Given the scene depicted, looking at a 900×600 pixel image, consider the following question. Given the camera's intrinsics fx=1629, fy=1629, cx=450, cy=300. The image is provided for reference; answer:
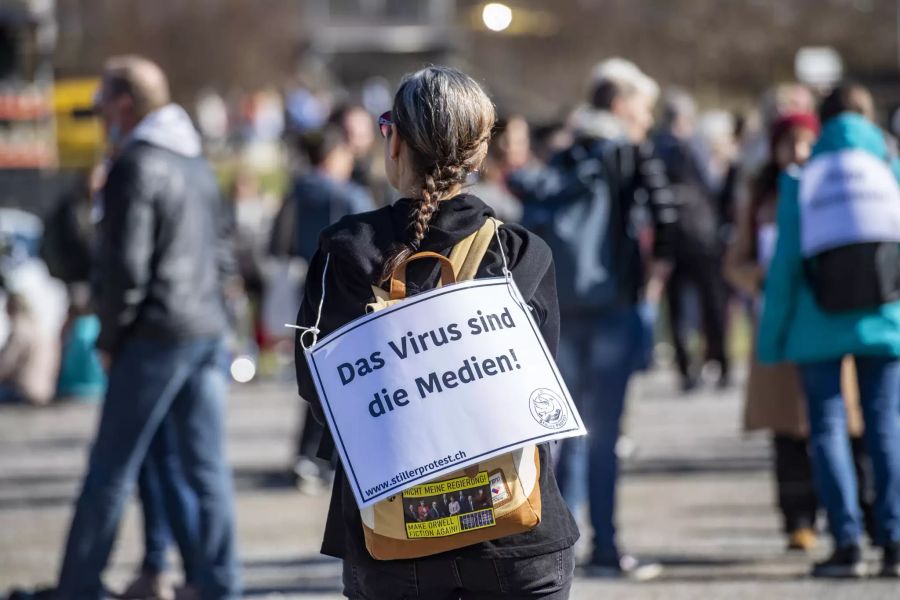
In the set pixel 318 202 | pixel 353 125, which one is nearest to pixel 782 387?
pixel 318 202

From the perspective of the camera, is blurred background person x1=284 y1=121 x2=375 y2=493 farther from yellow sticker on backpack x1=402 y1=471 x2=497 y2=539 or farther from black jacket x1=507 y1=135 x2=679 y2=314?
yellow sticker on backpack x1=402 y1=471 x2=497 y2=539

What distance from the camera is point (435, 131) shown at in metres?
3.58

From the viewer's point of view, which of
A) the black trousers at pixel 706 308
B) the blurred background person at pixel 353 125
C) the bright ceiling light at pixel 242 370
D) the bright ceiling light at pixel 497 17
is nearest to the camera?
the bright ceiling light at pixel 497 17

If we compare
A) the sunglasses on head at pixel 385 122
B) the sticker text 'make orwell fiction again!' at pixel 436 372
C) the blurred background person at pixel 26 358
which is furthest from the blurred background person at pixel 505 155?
the blurred background person at pixel 26 358

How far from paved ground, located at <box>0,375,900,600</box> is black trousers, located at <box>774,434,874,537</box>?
0.62ft

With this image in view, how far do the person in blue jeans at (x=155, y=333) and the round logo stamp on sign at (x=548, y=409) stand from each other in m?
2.67

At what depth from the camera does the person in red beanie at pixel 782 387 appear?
7.20m

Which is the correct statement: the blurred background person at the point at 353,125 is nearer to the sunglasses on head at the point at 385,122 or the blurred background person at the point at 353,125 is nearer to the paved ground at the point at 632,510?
the paved ground at the point at 632,510

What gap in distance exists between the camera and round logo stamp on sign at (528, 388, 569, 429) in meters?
3.50

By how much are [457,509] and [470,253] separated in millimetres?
564

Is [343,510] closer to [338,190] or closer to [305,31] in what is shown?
[338,190]

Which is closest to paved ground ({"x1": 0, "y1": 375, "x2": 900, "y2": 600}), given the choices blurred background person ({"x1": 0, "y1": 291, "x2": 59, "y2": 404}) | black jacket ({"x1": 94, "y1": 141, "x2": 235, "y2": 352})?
A: blurred background person ({"x1": 0, "y1": 291, "x2": 59, "y2": 404})

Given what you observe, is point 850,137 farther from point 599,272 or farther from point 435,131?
point 435,131

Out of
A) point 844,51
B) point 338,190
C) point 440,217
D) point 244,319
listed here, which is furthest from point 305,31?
Answer: point 440,217
